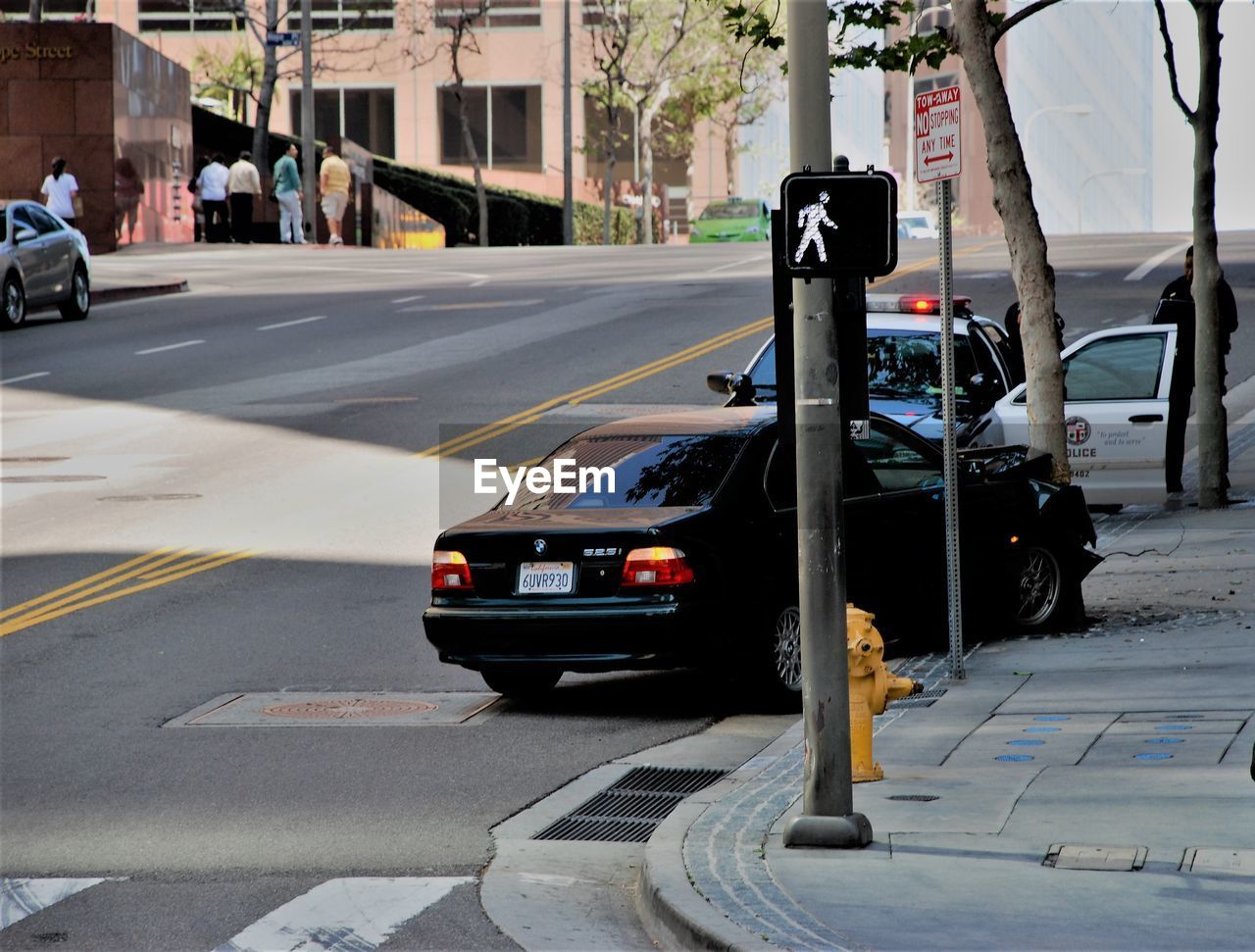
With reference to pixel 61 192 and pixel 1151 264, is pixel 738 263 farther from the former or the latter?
pixel 61 192

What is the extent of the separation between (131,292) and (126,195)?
12.5 m

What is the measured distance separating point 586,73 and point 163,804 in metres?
76.4

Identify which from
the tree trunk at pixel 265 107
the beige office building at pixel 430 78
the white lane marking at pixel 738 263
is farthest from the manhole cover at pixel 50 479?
the beige office building at pixel 430 78

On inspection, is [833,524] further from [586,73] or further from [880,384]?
[586,73]

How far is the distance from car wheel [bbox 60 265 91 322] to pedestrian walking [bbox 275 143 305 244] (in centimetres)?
1719

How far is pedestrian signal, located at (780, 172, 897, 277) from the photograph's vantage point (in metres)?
7.52

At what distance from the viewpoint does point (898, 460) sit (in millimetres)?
12375

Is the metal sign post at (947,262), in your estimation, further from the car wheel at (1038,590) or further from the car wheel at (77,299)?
the car wheel at (77,299)

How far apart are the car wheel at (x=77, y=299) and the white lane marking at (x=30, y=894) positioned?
86.2 ft

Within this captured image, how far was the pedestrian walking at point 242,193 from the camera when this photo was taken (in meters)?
51.8

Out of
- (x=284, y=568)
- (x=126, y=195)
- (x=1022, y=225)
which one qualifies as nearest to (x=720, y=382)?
(x=1022, y=225)

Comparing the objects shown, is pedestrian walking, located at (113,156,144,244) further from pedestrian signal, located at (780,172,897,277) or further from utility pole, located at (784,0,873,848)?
pedestrian signal, located at (780,172,897,277)

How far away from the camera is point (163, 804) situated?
9.11 m

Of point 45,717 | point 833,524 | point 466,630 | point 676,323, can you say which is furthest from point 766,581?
point 676,323
